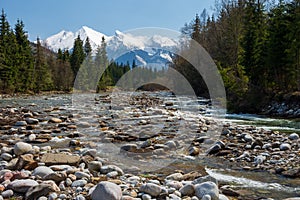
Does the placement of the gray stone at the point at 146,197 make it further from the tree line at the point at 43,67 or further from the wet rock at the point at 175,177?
the tree line at the point at 43,67

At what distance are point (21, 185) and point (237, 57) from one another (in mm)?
23425

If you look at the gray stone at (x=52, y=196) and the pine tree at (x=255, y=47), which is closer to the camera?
the gray stone at (x=52, y=196)

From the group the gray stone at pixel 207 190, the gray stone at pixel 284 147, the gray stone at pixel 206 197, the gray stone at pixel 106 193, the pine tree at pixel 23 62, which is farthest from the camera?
the pine tree at pixel 23 62

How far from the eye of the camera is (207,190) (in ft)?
12.5

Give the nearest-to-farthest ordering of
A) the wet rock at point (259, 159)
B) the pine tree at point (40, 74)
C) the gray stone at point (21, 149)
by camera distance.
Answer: the wet rock at point (259, 159), the gray stone at point (21, 149), the pine tree at point (40, 74)

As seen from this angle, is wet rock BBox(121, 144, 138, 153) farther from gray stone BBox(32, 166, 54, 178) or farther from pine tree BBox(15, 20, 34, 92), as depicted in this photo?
pine tree BBox(15, 20, 34, 92)

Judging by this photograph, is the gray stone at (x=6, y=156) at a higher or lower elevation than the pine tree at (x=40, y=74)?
lower

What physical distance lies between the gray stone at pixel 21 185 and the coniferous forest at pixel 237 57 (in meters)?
15.2

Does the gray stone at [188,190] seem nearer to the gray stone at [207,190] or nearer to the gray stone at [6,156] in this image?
the gray stone at [207,190]

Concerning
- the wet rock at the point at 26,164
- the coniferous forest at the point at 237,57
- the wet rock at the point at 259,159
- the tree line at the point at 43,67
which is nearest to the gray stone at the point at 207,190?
the wet rock at the point at 259,159

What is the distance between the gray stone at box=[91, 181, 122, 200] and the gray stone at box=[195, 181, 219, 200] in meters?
1.05

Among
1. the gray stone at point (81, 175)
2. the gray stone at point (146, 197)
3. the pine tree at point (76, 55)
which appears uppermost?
the pine tree at point (76, 55)

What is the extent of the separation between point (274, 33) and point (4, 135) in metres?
15.9

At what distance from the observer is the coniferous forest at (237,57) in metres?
17.2
